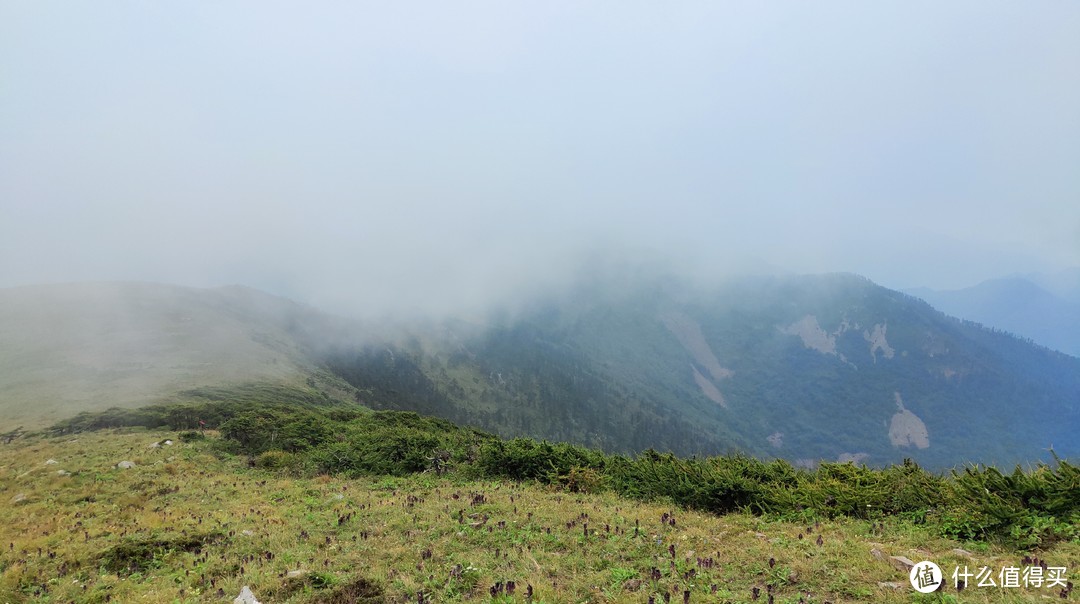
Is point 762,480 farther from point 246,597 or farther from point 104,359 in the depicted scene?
point 104,359

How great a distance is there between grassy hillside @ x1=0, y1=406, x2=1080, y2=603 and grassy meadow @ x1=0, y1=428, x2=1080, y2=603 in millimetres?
44

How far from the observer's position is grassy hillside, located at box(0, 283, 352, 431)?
93688 mm

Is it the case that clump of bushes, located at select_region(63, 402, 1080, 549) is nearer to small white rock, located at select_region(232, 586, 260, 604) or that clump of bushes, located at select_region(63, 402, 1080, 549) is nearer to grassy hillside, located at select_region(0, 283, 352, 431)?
small white rock, located at select_region(232, 586, 260, 604)

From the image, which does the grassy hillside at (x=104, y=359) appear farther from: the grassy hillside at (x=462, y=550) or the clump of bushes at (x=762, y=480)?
the grassy hillside at (x=462, y=550)

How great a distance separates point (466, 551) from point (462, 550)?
0.14 metres

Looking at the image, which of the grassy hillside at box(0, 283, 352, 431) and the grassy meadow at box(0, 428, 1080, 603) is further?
the grassy hillside at box(0, 283, 352, 431)

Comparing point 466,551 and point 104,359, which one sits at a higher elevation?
point 466,551

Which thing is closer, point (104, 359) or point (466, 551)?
point (466, 551)

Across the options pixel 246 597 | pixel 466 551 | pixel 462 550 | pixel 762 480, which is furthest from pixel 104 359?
pixel 762 480

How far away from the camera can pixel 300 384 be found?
15800 centimetres

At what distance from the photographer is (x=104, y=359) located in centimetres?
12862

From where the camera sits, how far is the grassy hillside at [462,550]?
23.9 feet

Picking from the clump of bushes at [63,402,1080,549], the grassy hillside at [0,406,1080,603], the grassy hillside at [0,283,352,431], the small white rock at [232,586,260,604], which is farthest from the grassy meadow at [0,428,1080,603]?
the grassy hillside at [0,283,352,431]

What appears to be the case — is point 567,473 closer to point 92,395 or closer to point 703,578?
point 703,578
